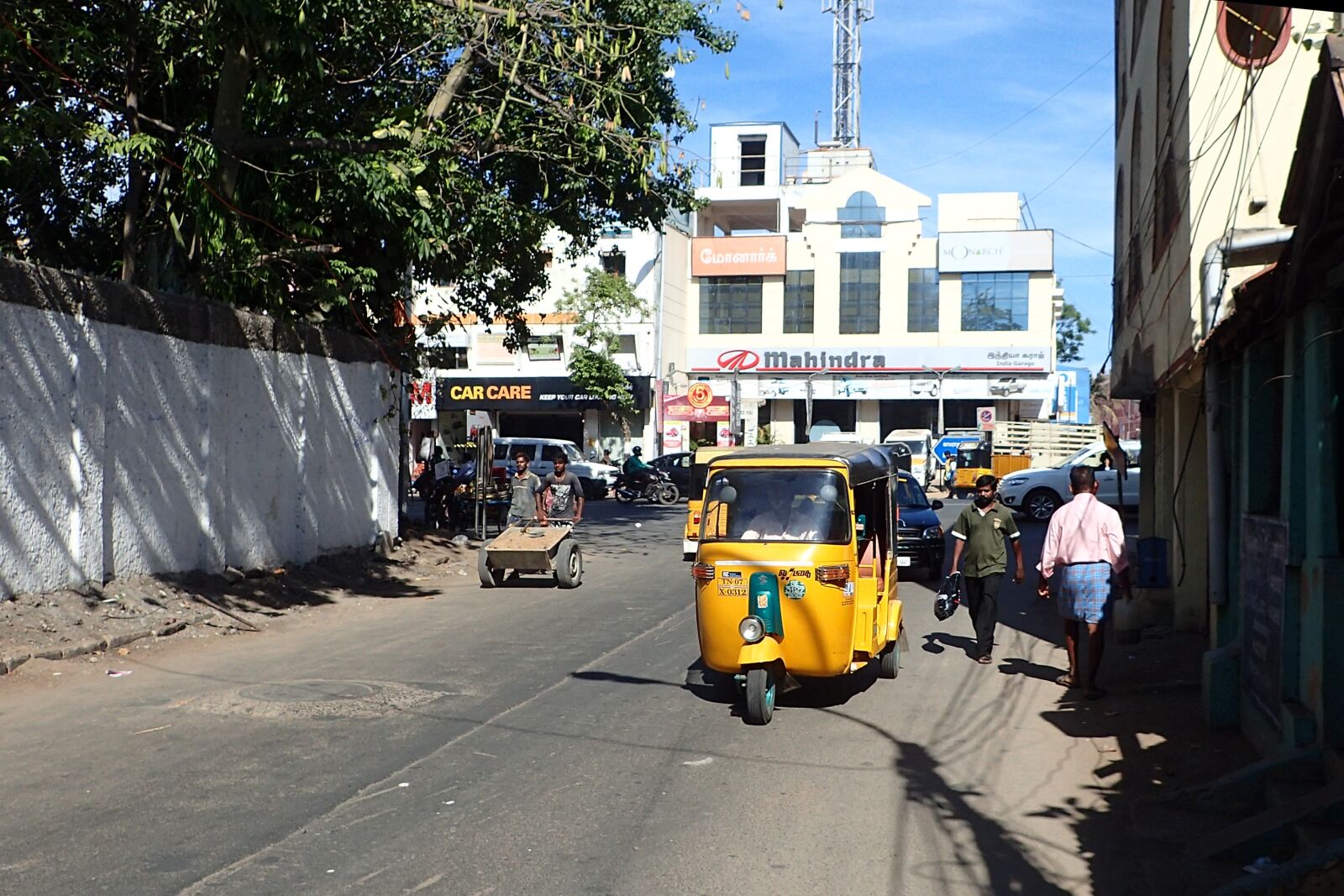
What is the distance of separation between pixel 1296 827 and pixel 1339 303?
279 centimetres

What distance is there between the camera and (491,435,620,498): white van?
38.8 m

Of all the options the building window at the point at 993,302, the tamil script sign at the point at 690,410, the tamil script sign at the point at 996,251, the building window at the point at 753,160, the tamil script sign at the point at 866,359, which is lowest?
the tamil script sign at the point at 690,410

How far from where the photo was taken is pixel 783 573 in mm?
9477

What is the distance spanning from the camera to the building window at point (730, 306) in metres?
59.2

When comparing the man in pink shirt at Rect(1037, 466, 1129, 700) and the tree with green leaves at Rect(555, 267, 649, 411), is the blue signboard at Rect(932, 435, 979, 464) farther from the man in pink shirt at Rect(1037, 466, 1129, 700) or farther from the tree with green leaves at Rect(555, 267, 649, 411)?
the man in pink shirt at Rect(1037, 466, 1129, 700)

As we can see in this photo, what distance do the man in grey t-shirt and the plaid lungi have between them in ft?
31.1

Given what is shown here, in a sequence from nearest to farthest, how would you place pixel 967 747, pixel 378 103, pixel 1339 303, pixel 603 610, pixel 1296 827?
pixel 1296 827 → pixel 1339 303 → pixel 967 747 → pixel 603 610 → pixel 378 103

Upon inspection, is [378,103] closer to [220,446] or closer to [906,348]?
[220,446]

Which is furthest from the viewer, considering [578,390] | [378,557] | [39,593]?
[578,390]

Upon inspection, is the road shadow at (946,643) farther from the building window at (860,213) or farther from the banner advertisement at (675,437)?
the building window at (860,213)

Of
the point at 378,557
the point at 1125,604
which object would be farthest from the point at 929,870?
the point at 378,557

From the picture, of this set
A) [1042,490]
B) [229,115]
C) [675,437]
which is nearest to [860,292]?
[675,437]

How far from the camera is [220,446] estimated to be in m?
16.2

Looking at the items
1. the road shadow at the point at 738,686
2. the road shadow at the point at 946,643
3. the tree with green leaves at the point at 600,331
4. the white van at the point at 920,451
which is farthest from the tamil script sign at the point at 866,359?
the road shadow at the point at 738,686
